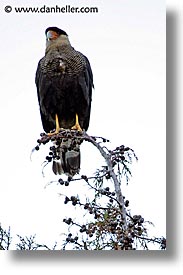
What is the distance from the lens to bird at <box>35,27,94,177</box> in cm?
171

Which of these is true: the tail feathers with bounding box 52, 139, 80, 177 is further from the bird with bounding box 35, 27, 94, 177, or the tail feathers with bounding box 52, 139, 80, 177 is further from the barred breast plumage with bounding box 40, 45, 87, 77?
the barred breast plumage with bounding box 40, 45, 87, 77

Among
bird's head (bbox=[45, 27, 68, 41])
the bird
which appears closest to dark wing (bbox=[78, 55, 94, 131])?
the bird

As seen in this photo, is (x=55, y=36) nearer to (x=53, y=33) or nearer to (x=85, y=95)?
(x=53, y=33)

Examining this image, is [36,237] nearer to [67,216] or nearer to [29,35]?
[67,216]

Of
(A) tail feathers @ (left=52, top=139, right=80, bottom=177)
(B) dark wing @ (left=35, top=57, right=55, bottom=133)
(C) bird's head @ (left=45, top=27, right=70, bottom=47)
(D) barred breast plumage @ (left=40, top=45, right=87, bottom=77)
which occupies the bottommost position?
(A) tail feathers @ (left=52, top=139, right=80, bottom=177)

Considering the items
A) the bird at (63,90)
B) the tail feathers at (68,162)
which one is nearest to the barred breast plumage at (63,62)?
the bird at (63,90)

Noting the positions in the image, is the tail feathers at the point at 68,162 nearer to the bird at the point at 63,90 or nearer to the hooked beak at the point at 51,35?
the bird at the point at 63,90

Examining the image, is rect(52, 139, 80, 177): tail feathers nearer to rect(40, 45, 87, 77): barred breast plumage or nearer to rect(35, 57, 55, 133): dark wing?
rect(35, 57, 55, 133): dark wing

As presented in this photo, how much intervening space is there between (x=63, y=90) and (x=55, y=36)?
140 mm

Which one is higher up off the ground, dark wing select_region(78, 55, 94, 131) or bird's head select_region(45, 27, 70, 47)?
bird's head select_region(45, 27, 70, 47)

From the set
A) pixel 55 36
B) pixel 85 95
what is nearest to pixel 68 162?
pixel 85 95

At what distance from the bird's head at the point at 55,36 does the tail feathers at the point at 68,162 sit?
251mm

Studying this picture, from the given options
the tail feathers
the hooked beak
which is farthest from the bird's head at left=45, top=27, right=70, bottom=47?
the tail feathers

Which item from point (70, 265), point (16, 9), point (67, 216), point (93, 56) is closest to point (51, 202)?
point (67, 216)
